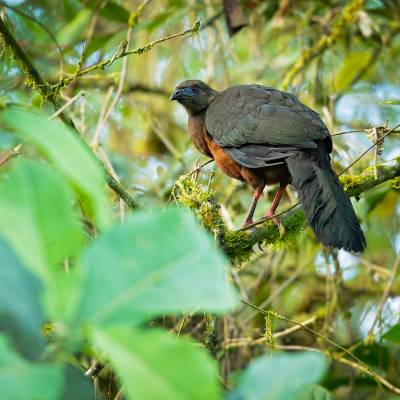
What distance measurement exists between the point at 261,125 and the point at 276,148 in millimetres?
275

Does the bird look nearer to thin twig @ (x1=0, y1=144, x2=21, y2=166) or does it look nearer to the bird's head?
the bird's head

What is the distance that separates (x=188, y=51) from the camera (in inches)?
269

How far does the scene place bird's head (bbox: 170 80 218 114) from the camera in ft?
17.9

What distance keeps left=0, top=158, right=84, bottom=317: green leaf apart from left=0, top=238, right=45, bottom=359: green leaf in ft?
0.05

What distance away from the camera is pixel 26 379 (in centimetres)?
74

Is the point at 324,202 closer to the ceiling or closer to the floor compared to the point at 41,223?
closer to the floor

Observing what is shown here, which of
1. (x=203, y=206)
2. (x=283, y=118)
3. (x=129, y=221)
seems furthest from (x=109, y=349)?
(x=283, y=118)

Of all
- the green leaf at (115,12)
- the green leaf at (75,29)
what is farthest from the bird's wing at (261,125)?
the green leaf at (75,29)

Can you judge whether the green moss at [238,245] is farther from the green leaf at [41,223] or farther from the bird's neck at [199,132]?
the green leaf at [41,223]

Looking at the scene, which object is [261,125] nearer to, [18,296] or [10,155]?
[10,155]

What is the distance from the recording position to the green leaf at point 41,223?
0.81 metres

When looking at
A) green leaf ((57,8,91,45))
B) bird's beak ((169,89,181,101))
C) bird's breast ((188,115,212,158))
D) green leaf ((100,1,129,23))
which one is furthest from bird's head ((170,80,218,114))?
green leaf ((57,8,91,45))

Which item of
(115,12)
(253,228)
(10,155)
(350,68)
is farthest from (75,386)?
(350,68)

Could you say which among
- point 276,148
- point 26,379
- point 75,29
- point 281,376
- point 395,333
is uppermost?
point 75,29
